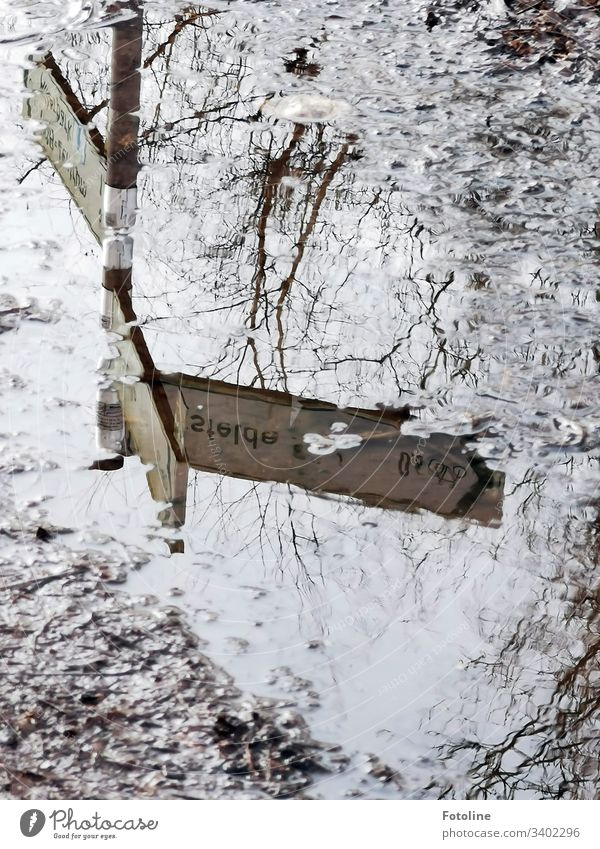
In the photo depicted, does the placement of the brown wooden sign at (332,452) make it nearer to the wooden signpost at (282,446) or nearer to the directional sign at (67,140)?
Answer: the wooden signpost at (282,446)

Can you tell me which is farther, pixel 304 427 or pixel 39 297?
pixel 39 297

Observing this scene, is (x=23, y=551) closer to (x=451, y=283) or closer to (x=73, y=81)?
(x=451, y=283)

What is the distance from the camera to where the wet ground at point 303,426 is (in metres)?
2.38

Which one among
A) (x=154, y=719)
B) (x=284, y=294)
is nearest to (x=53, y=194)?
(x=284, y=294)

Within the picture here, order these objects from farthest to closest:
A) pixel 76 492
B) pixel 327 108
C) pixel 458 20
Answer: pixel 458 20
pixel 327 108
pixel 76 492

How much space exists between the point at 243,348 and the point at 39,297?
28.6 inches

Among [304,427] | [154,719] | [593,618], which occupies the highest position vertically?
[304,427]

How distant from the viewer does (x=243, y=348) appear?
3.40m

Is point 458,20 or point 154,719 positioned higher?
point 458,20

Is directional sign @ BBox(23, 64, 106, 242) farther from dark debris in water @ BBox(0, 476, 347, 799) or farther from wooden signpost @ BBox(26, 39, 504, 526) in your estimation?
dark debris in water @ BBox(0, 476, 347, 799)
